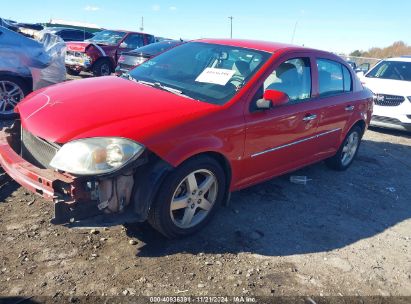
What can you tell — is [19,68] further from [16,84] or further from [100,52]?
[100,52]

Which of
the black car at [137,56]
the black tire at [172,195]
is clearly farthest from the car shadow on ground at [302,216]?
the black car at [137,56]

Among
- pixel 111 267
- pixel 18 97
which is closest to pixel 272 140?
pixel 111 267

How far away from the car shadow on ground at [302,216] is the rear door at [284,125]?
400mm

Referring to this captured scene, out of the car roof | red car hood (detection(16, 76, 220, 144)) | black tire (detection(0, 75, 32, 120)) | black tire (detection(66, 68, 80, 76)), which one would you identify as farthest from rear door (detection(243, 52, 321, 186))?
black tire (detection(66, 68, 80, 76))

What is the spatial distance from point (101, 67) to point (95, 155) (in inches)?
415

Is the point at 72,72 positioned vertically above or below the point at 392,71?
below

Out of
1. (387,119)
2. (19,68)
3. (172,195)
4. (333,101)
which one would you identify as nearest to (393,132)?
(387,119)

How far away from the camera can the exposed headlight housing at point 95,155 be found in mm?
2797

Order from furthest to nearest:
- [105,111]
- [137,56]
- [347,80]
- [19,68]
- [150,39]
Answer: [150,39]
[137,56]
[19,68]
[347,80]
[105,111]

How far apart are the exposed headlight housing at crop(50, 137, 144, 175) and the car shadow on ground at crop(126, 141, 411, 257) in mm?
886

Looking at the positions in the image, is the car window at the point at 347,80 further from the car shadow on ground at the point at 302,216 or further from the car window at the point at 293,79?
the car shadow on ground at the point at 302,216

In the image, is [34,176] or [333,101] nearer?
[34,176]

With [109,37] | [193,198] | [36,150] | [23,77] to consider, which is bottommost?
[193,198]

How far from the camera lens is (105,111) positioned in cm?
321
